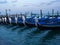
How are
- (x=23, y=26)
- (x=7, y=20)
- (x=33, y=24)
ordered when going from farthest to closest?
1. (x=7, y=20)
2. (x=23, y=26)
3. (x=33, y=24)

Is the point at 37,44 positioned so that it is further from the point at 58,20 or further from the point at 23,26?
the point at 23,26

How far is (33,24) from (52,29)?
661cm

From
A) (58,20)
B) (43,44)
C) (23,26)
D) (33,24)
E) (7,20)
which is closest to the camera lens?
(43,44)

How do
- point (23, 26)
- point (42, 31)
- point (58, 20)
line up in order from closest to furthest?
point (42, 31), point (58, 20), point (23, 26)

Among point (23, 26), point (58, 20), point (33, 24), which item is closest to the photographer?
point (58, 20)

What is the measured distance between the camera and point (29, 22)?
42.4 metres

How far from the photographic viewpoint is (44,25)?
117 ft

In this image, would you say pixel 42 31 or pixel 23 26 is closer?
pixel 42 31

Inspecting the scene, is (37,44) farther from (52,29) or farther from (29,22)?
(29,22)

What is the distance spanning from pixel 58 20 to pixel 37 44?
51.5ft

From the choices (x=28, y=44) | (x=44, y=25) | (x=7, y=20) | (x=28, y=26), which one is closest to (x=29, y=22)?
(x=28, y=26)

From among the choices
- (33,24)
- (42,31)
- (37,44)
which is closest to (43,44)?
(37,44)

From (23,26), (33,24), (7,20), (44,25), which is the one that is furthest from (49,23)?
(7,20)

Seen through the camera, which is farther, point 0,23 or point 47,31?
point 0,23
